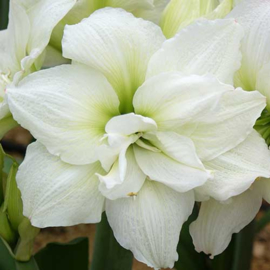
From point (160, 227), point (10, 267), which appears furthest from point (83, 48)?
point (10, 267)

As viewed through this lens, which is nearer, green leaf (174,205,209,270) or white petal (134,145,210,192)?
white petal (134,145,210,192)

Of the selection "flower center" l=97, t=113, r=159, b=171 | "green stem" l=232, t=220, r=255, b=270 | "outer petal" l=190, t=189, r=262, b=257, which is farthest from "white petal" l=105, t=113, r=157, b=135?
"green stem" l=232, t=220, r=255, b=270

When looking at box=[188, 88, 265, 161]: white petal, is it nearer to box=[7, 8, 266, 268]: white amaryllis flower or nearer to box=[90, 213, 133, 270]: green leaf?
box=[7, 8, 266, 268]: white amaryllis flower

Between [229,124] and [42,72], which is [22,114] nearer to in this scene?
[42,72]

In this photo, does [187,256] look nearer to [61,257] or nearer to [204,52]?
[61,257]

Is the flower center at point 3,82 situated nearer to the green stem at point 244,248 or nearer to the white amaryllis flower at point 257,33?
the white amaryllis flower at point 257,33

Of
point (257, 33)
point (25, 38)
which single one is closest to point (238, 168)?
point (257, 33)
